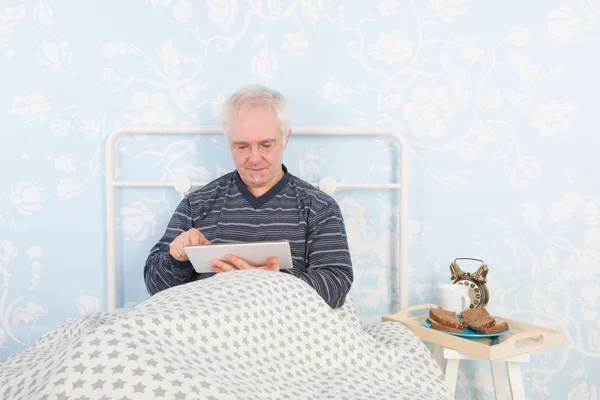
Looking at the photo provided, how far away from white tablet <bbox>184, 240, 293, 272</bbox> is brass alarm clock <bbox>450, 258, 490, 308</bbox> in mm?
580

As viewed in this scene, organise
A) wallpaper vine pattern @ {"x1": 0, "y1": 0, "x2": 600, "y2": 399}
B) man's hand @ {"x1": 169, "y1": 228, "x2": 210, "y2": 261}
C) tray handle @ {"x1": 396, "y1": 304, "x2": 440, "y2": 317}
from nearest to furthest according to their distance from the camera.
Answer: man's hand @ {"x1": 169, "y1": 228, "x2": 210, "y2": 261}, tray handle @ {"x1": 396, "y1": 304, "x2": 440, "y2": 317}, wallpaper vine pattern @ {"x1": 0, "y1": 0, "x2": 600, "y2": 399}

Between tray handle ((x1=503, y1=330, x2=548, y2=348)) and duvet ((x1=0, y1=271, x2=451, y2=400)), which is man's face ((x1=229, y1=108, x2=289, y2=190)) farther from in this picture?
tray handle ((x1=503, y1=330, x2=548, y2=348))

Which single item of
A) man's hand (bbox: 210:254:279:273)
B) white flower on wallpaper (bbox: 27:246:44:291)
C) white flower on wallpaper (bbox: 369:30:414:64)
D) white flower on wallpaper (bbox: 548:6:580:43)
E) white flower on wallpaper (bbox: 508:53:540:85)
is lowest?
white flower on wallpaper (bbox: 27:246:44:291)

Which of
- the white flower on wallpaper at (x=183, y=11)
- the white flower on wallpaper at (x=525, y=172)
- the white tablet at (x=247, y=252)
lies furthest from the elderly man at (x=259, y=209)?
the white flower on wallpaper at (x=525, y=172)

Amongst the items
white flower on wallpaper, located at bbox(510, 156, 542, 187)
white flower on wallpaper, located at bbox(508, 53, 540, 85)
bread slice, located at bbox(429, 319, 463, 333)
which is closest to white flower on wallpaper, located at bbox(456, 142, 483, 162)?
white flower on wallpaper, located at bbox(510, 156, 542, 187)

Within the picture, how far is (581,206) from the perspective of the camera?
2.04 metres

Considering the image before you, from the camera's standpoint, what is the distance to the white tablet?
1.47 meters

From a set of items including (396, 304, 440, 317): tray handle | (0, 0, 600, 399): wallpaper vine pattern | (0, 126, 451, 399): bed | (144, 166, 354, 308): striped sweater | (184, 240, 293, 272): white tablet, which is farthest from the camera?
(0, 0, 600, 399): wallpaper vine pattern

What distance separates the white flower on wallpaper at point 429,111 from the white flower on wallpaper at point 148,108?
75cm

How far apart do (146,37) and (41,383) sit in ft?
4.34

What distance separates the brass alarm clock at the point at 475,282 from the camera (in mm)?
1873

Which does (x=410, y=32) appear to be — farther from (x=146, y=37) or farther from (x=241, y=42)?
(x=146, y=37)

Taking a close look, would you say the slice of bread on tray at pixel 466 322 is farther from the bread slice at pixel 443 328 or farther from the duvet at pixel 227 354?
the duvet at pixel 227 354

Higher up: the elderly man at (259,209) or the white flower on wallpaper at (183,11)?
the white flower on wallpaper at (183,11)
